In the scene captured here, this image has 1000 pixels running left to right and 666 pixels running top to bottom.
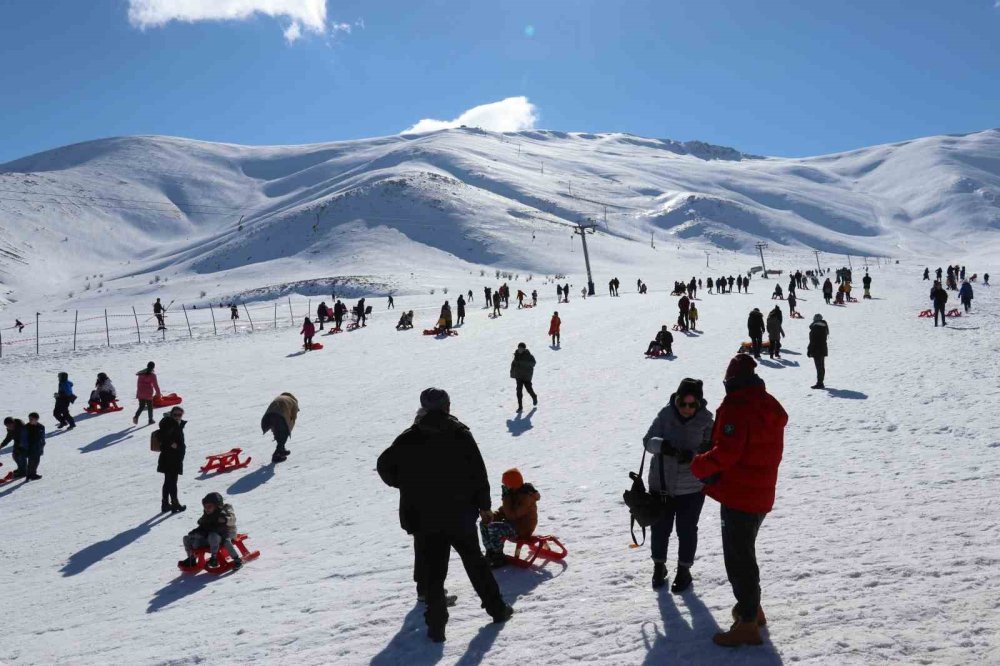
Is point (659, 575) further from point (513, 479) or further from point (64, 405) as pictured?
point (64, 405)

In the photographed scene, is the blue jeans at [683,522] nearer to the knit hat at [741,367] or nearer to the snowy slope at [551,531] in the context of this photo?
the snowy slope at [551,531]

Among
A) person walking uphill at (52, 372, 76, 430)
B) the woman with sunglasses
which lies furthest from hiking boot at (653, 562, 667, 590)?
person walking uphill at (52, 372, 76, 430)

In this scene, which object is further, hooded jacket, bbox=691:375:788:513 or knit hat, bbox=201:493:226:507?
knit hat, bbox=201:493:226:507

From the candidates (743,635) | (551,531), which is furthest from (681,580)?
(551,531)

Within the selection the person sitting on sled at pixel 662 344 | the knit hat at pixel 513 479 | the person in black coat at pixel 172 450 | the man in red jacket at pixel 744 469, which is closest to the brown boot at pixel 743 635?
the man in red jacket at pixel 744 469

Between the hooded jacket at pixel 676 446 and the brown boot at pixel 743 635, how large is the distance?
1.00 meters

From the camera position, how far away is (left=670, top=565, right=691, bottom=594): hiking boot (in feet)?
16.8

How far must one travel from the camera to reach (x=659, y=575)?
5266mm

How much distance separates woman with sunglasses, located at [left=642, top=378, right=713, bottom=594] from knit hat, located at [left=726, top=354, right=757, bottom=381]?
0.74m

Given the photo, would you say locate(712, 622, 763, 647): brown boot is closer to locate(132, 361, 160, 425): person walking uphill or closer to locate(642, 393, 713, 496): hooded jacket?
locate(642, 393, 713, 496): hooded jacket

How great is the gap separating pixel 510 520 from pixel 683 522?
6.52ft

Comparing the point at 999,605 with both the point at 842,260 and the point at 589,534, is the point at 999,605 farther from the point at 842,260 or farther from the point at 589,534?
the point at 842,260

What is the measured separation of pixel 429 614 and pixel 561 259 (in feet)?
296

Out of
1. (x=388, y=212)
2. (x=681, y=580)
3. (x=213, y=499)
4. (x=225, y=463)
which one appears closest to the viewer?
(x=681, y=580)
